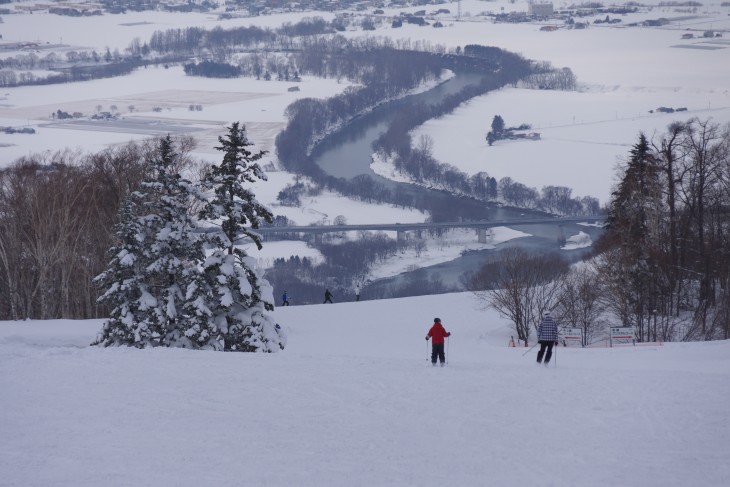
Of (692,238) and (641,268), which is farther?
(692,238)

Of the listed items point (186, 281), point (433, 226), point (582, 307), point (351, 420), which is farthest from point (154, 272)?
point (433, 226)

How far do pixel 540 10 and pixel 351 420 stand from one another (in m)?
118

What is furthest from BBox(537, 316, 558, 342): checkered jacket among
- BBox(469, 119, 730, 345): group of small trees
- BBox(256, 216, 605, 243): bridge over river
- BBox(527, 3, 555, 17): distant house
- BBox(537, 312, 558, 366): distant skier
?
BBox(527, 3, 555, 17): distant house

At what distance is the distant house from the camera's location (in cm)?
11850

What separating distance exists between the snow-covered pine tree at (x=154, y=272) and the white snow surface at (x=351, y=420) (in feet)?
6.04

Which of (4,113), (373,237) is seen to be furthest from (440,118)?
(4,113)

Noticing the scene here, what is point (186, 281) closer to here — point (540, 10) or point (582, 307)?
point (582, 307)

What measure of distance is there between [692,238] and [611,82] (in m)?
47.7

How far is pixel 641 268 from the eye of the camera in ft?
64.5

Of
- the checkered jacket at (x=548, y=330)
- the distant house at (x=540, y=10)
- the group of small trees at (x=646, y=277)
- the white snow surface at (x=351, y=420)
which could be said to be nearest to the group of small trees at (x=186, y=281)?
the white snow surface at (x=351, y=420)

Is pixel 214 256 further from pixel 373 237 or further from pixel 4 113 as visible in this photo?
pixel 4 113

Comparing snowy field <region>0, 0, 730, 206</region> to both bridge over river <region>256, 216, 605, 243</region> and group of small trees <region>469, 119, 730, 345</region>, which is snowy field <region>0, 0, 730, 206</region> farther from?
group of small trees <region>469, 119, 730, 345</region>

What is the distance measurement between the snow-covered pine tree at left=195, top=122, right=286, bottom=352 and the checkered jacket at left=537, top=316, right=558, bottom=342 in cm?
444

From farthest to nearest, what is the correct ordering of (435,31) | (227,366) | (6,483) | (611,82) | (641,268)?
(435,31) → (611,82) → (641,268) → (227,366) → (6,483)
